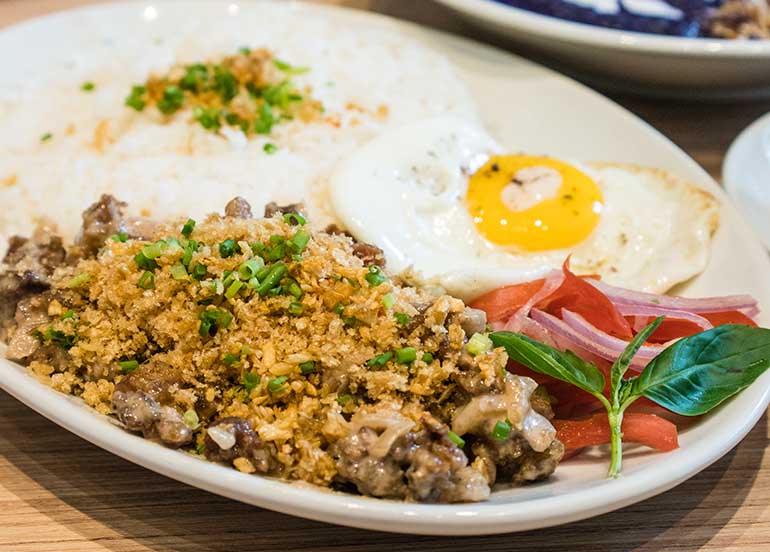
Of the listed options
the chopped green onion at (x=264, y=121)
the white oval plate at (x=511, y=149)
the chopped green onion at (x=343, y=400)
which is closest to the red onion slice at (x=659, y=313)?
the white oval plate at (x=511, y=149)

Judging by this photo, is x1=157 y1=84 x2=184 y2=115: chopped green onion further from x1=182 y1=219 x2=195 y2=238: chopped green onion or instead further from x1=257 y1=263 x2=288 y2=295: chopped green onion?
x1=257 y1=263 x2=288 y2=295: chopped green onion

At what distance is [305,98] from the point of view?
11.5 feet

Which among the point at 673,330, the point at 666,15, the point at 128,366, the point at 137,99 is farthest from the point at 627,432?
the point at 666,15

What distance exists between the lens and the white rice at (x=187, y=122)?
2.98 metres

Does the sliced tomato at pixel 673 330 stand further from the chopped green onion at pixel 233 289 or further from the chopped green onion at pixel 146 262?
the chopped green onion at pixel 146 262

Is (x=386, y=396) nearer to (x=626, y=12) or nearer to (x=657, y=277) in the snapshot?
(x=657, y=277)

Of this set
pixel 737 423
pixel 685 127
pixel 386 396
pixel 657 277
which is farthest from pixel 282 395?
pixel 685 127

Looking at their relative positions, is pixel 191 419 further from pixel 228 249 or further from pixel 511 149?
pixel 511 149

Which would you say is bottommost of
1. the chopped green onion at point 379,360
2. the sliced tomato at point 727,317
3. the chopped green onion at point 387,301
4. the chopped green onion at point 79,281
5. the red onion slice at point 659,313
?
the sliced tomato at point 727,317

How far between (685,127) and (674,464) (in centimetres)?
255

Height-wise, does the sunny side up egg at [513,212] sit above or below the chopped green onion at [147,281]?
below

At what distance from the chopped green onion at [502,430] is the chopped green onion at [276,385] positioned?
536 mm

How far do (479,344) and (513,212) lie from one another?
3.26 feet

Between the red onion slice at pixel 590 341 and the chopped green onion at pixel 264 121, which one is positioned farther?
the chopped green onion at pixel 264 121
